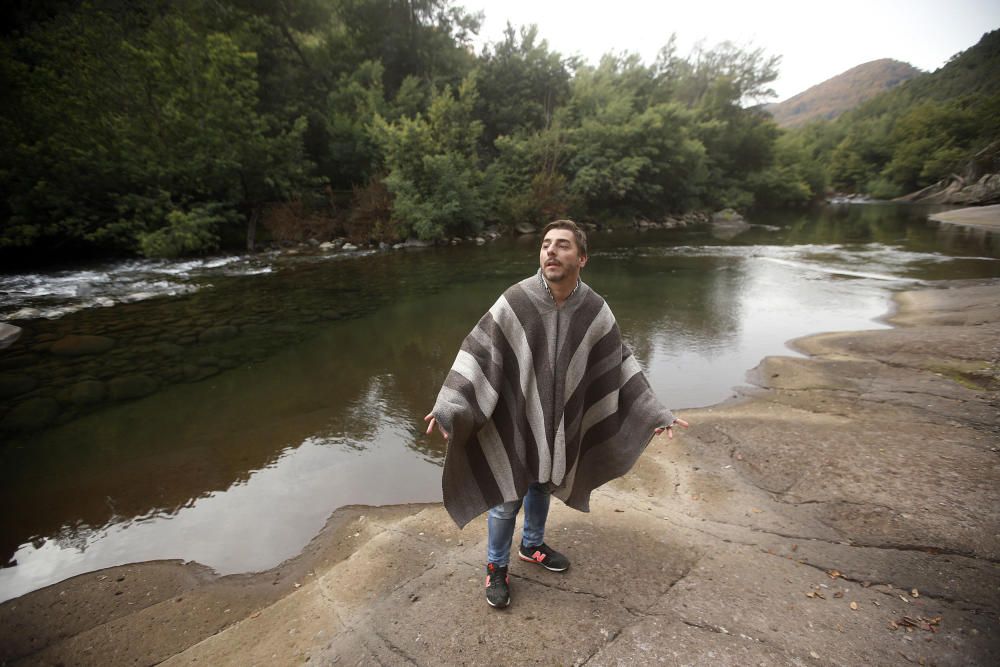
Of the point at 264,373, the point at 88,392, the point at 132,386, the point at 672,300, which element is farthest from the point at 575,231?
the point at 672,300

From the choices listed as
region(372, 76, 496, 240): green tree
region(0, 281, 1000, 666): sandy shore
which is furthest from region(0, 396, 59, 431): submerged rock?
region(372, 76, 496, 240): green tree

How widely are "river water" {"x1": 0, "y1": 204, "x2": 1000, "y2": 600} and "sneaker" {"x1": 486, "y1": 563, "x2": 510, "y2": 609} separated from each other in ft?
5.22

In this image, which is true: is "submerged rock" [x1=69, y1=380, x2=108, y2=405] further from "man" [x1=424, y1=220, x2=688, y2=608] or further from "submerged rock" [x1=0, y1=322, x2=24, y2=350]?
"man" [x1=424, y1=220, x2=688, y2=608]

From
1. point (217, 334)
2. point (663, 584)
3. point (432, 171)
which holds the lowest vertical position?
point (663, 584)

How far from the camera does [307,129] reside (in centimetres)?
2078

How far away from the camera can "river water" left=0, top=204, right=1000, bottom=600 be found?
11.4 feet

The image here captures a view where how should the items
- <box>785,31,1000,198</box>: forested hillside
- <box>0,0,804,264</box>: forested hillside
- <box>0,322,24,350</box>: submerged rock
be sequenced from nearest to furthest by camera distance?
<box>0,322,24,350</box>: submerged rock
<box>0,0,804,264</box>: forested hillside
<box>785,31,1000,198</box>: forested hillside

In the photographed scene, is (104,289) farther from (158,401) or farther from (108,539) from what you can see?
(108,539)

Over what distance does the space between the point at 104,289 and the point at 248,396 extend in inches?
337

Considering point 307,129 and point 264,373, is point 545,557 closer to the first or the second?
point 264,373

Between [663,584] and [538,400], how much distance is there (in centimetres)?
122

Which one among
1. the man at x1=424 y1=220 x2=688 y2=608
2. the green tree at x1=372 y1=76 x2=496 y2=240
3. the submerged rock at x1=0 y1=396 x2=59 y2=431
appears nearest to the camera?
the man at x1=424 y1=220 x2=688 y2=608

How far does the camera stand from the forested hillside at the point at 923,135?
143 ft

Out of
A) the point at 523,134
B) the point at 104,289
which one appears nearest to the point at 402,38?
the point at 523,134
